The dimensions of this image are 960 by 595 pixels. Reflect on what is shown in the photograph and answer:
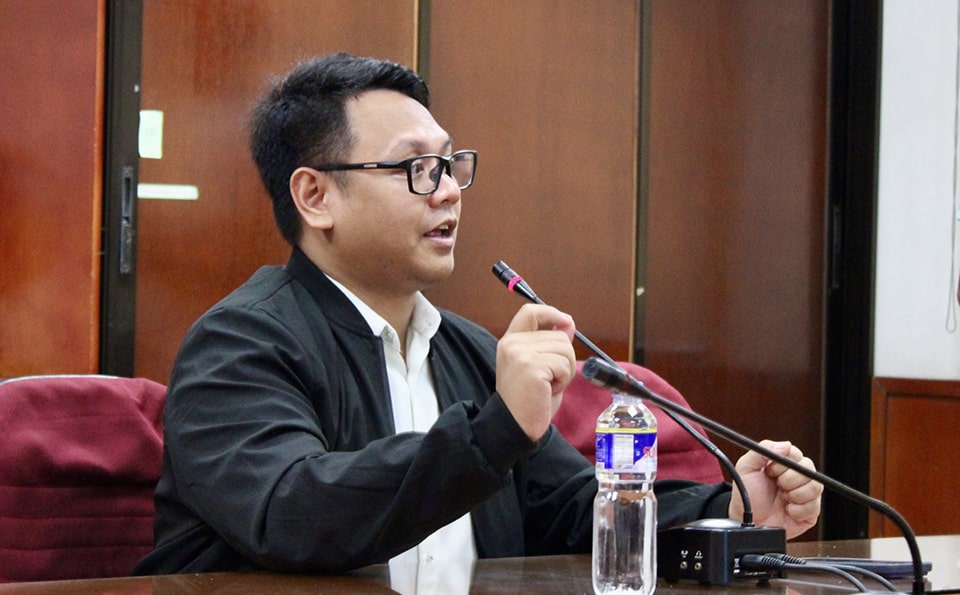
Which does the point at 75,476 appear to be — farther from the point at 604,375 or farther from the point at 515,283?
the point at 604,375

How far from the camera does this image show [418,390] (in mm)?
1854

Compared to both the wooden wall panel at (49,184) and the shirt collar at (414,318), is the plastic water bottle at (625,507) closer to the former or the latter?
the shirt collar at (414,318)

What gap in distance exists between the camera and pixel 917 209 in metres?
3.83

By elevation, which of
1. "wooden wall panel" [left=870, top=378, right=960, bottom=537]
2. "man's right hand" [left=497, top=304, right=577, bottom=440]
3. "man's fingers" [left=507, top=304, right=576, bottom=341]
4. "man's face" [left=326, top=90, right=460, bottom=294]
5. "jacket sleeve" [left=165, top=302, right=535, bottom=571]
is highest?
"man's face" [left=326, top=90, right=460, bottom=294]

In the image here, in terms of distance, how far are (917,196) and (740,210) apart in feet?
1.85

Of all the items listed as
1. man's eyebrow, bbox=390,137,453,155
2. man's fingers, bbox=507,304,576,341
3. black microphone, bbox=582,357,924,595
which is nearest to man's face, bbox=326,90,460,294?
man's eyebrow, bbox=390,137,453,155

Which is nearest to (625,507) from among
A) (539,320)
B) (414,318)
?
(539,320)

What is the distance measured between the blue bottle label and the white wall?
2.69m

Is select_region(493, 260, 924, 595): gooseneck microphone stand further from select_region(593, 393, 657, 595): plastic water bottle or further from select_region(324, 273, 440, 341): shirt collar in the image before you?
select_region(324, 273, 440, 341): shirt collar

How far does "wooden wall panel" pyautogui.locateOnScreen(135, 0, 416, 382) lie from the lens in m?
2.80

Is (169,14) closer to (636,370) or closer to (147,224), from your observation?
(147,224)

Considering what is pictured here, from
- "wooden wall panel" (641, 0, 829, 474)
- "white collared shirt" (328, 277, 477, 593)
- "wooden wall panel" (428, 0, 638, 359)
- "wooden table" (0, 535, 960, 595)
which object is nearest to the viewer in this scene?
"wooden table" (0, 535, 960, 595)

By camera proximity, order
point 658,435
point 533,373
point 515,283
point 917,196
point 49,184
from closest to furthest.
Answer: point 533,373 → point 515,283 → point 658,435 → point 49,184 → point 917,196

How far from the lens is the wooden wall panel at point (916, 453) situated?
370 cm
